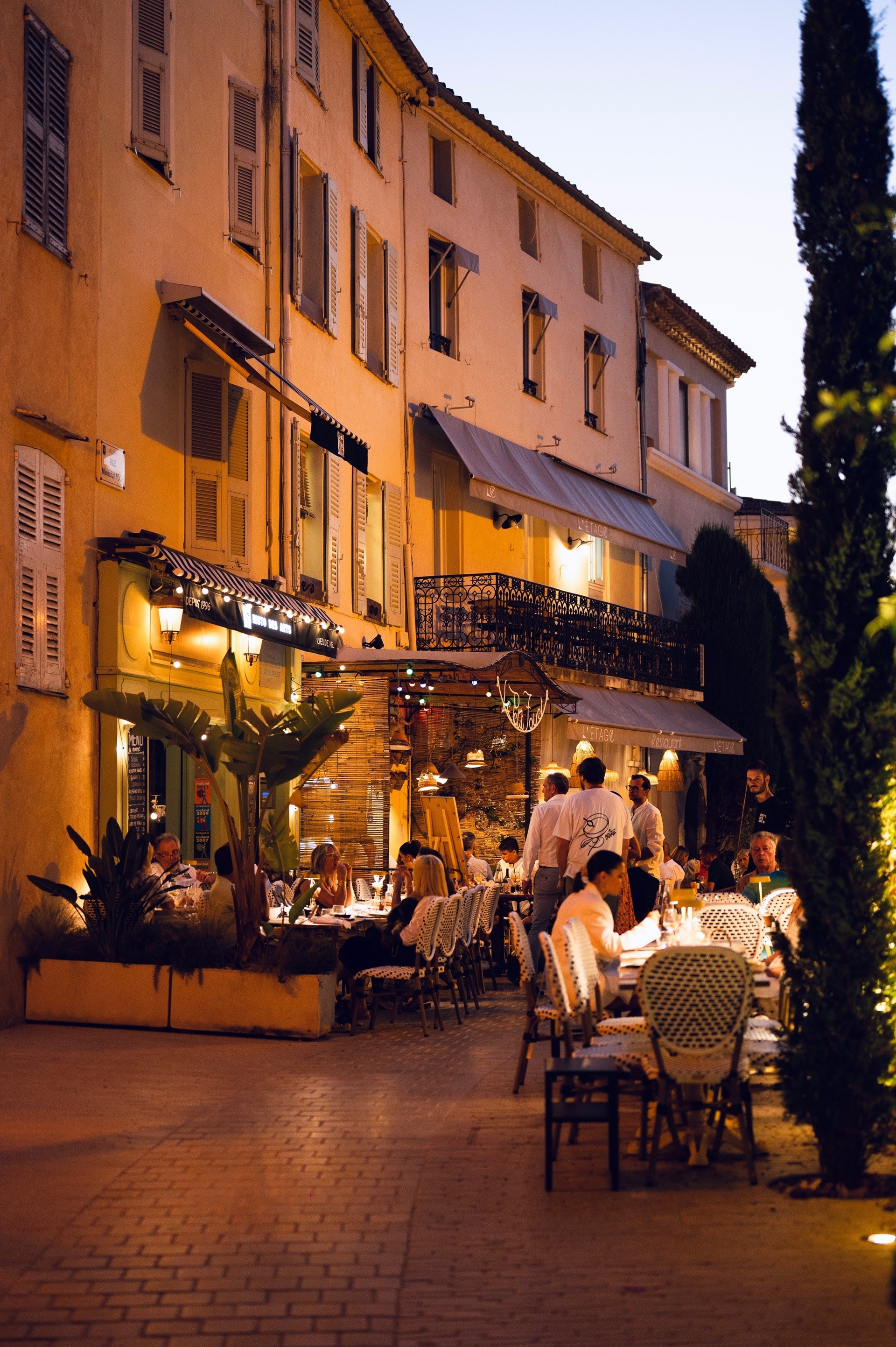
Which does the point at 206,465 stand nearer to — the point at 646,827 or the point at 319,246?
the point at 319,246

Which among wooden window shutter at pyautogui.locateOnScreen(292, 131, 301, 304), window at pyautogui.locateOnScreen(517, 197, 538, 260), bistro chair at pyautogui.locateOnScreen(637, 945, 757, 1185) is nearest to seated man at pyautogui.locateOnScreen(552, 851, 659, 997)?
bistro chair at pyautogui.locateOnScreen(637, 945, 757, 1185)

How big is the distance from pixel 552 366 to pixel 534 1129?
2261 cm

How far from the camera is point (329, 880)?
15445 mm

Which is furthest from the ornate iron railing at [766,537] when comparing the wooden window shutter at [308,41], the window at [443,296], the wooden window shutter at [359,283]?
the wooden window shutter at [308,41]

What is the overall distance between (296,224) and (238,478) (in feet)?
12.6

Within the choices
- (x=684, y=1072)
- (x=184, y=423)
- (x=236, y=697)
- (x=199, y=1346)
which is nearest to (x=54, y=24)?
(x=184, y=423)

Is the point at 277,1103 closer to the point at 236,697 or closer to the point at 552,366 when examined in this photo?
the point at 236,697

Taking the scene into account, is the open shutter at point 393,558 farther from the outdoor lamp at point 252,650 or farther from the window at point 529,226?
the window at point 529,226

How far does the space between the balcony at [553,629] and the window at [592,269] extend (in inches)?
254

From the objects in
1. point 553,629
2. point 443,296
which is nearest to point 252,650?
point 553,629

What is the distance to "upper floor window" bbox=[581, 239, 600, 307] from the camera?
32.4 meters

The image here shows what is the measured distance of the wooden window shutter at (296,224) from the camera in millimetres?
19906

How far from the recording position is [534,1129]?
9031 mm

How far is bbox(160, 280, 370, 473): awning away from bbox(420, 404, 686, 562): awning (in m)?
4.56
